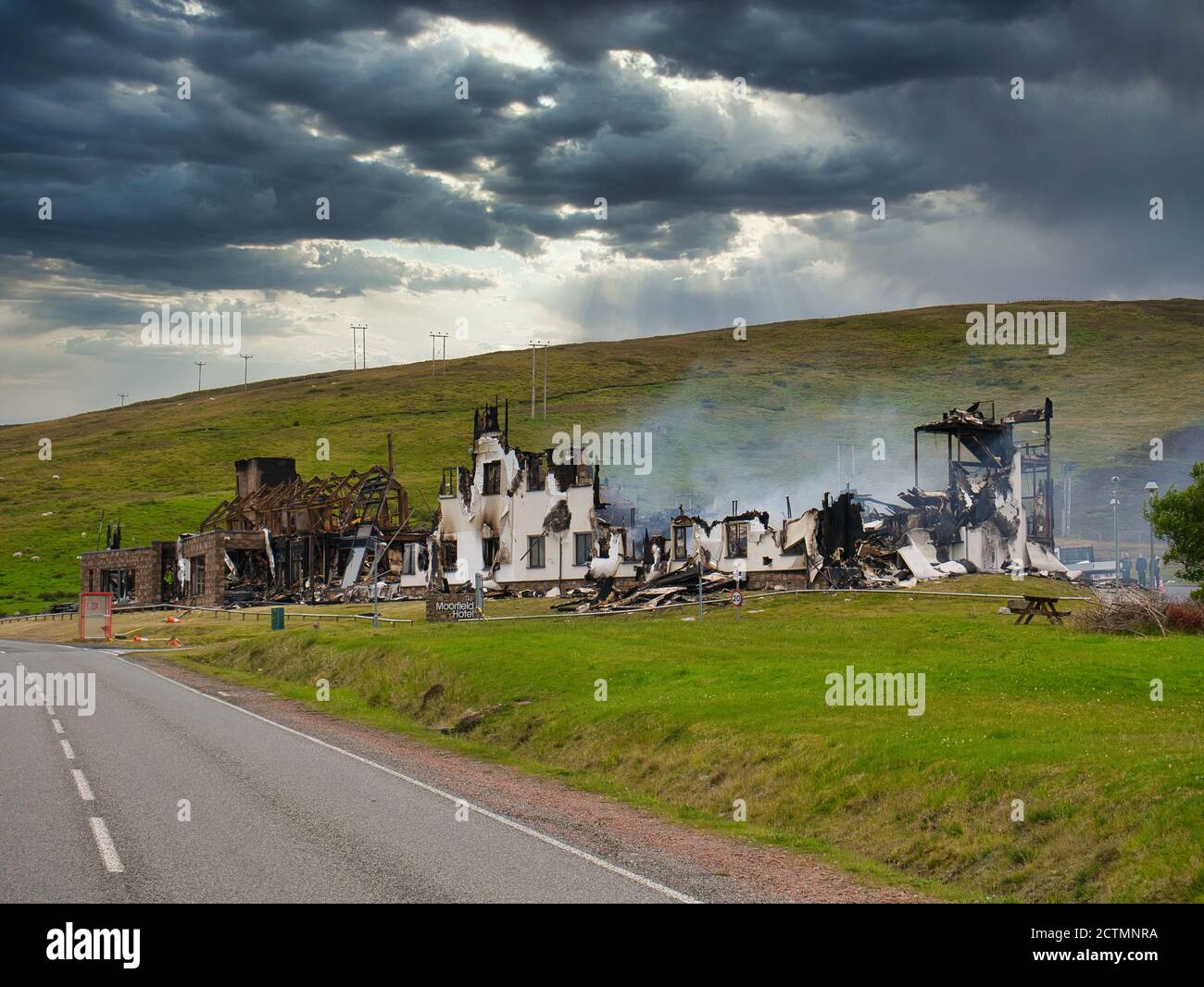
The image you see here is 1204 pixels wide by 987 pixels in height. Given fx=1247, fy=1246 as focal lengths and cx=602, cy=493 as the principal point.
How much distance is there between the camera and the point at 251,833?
44.5 feet

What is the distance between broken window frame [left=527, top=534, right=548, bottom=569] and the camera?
6762cm

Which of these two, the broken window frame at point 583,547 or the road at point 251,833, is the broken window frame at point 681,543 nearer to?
the broken window frame at point 583,547

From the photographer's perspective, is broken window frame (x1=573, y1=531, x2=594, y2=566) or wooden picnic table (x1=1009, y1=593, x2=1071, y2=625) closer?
wooden picnic table (x1=1009, y1=593, x2=1071, y2=625)

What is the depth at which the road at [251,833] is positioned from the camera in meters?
11.1

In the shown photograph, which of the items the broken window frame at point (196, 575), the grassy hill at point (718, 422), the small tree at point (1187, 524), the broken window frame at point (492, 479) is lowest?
the broken window frame at point (196, 575)

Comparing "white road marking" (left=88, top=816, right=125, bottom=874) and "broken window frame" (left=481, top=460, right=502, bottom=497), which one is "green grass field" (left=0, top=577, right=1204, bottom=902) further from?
"broken window frame" (left=481, top=460, right=502, bottom=497)

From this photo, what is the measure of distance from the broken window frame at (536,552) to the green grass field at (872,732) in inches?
1110

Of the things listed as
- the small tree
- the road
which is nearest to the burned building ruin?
the small tree

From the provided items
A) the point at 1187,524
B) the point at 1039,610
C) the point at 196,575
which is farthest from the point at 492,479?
the point at 1187,524

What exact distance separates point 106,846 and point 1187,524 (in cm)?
3149

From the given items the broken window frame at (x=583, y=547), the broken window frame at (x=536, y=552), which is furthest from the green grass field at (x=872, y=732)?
the broken window frame at (x=536, y=552)

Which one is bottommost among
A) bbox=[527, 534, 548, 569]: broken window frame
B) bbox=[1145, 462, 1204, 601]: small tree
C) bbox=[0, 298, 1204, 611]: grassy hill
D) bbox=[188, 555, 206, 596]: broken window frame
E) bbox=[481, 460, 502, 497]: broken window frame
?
bbox=[188, 555, 206, 596]: broken window frame

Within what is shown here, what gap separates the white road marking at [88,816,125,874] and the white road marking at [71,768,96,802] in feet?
5.10
